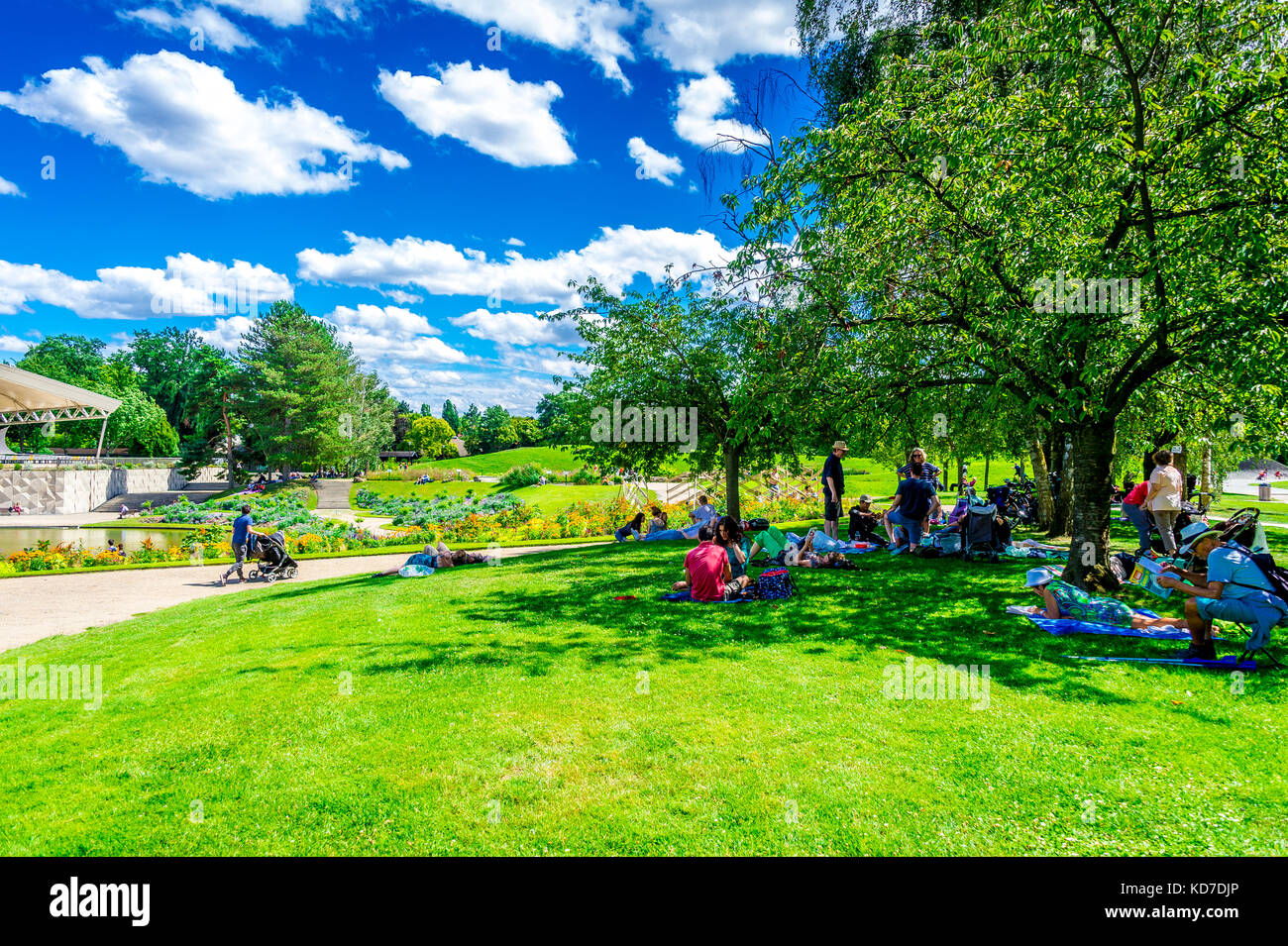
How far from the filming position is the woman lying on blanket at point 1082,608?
24.0 ft

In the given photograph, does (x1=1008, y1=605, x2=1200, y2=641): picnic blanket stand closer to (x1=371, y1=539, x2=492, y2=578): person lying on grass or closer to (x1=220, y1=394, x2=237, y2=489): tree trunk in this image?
(x1=371, y1=539, x2=492, y2=578): person lying on grass

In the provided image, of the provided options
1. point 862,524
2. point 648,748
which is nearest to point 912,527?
point 862,524

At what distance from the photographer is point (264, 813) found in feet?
12.5

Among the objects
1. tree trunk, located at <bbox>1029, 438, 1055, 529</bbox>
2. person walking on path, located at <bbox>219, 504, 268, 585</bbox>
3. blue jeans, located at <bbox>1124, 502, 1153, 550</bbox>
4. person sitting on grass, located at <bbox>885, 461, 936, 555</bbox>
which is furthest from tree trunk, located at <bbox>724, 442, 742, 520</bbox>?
person walking on path, located at <bbox>219, 504, 268, 585</bbox>

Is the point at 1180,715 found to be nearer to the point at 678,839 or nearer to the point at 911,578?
the point at 678,839

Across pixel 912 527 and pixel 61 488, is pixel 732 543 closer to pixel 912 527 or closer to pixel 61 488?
pixel 912 527

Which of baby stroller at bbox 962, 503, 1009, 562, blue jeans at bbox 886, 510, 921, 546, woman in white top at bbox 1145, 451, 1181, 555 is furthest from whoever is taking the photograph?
blue jeans at bbox 886, 510, 921, 546

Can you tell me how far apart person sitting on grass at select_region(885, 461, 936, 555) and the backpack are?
4.92 metres

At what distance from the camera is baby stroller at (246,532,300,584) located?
15375mm

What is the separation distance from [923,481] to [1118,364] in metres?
4.42

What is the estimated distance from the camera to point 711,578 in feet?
30.4

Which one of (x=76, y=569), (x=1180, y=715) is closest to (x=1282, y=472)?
(x=1180, y=715)

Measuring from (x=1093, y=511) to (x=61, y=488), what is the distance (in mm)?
56978

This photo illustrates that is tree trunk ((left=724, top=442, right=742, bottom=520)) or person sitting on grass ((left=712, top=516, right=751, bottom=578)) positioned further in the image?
tree trunk ((left=724, top=442, right=742, bottom=520))
